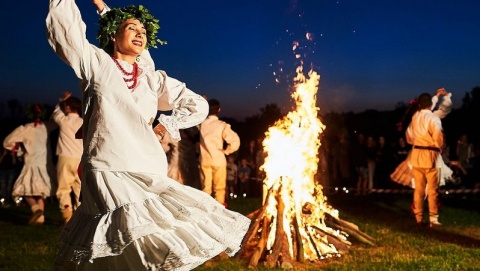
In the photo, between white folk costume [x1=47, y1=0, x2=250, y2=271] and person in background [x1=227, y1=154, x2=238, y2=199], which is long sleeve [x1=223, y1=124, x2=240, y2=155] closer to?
person in background [x1=227, y1=154, x2=238, y2=199]

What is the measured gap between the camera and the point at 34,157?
10.7 meters

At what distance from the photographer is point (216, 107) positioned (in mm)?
10141

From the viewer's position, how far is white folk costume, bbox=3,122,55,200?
1052cm

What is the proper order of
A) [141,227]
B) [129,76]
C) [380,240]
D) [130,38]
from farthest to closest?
[380,240] → [130,38] → [129,76] → [141,227]

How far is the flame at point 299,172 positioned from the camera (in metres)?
7.53

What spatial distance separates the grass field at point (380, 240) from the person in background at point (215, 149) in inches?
78.7

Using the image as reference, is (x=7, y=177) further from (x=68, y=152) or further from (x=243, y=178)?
(x=68, y=152)

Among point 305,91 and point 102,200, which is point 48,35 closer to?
point 102,200

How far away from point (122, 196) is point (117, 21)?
4.26 ft

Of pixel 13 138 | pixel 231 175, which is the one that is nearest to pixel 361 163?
pixel 231 175

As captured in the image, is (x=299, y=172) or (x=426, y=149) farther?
(x=426, y=149)

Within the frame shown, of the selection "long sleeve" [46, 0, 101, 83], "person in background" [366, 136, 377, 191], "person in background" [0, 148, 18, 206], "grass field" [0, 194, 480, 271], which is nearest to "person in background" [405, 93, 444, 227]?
"grass field" [0, 194, 480, 271]

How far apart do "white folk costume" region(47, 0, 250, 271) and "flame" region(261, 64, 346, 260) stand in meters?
3.74

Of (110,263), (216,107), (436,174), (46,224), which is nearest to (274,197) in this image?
(216,107)
